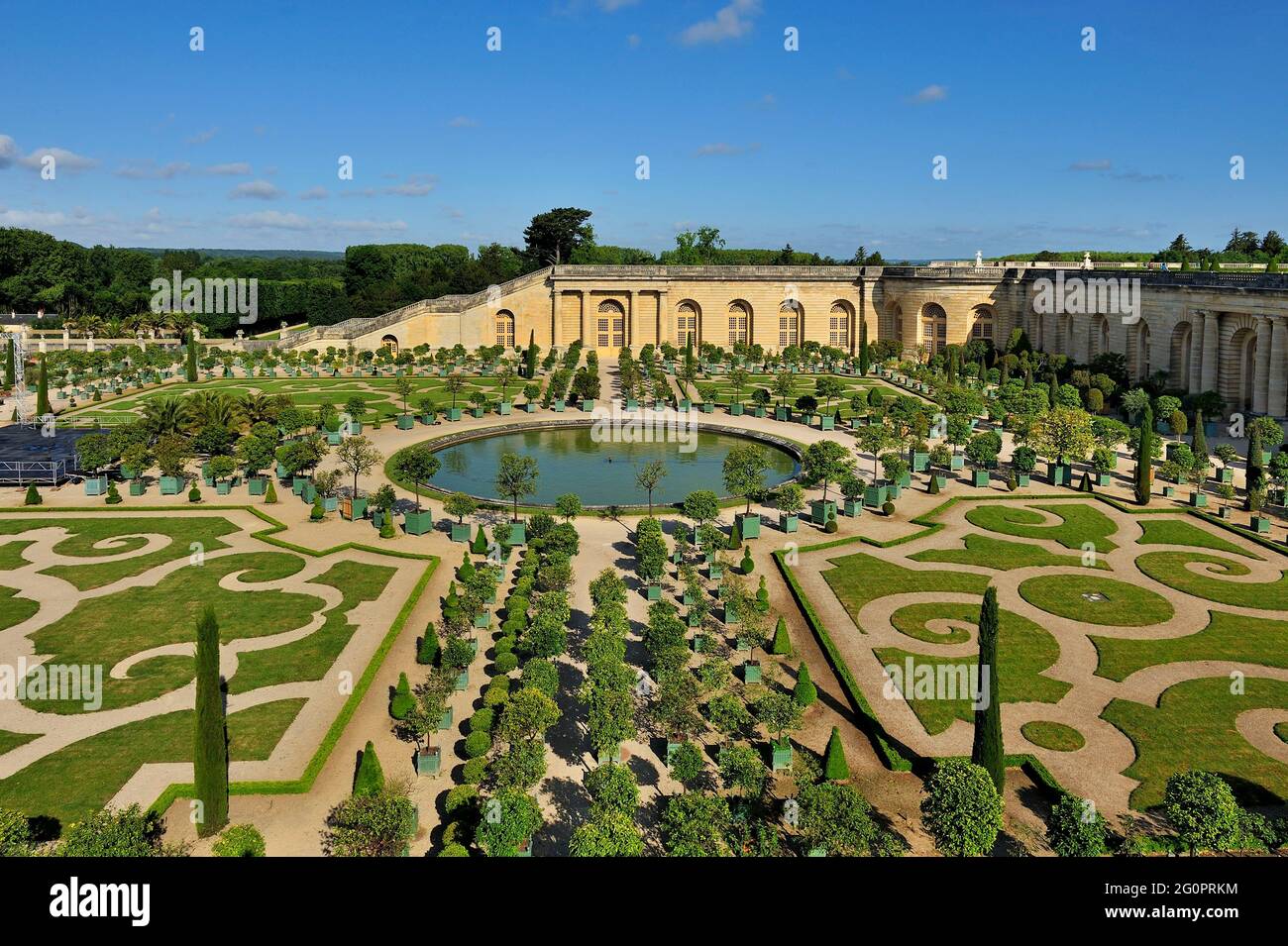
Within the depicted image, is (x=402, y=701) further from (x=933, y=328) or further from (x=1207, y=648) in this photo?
(x=933, y=328)

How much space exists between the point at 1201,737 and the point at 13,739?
28117 millimetres

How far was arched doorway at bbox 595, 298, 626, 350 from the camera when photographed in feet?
307

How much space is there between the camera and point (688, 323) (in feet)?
315

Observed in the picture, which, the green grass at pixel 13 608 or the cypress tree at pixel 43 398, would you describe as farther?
the cypress tree at pixel 43 398

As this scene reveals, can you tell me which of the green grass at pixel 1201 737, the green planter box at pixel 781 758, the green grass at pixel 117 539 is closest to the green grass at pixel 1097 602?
the green grass at pixel 1201 737

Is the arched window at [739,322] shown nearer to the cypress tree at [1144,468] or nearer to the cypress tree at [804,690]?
the cypress tree at [1144,468]

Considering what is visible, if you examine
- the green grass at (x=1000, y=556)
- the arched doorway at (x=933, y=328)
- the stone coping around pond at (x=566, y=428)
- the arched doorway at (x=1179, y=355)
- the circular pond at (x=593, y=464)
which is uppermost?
the arched doorway at (x=933, y=328)

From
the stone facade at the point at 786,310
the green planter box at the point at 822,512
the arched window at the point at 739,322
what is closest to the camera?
the green planter box at the point at 822,512

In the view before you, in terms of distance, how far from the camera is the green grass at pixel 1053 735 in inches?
894

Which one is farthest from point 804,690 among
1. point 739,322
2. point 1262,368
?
point 739,322

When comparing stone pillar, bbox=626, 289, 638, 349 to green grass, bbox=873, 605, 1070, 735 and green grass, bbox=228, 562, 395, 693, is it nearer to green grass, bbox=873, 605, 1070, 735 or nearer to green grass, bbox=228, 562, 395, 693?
green grass, bbox=228, 562, 395, 693

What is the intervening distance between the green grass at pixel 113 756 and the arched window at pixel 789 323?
77478mm

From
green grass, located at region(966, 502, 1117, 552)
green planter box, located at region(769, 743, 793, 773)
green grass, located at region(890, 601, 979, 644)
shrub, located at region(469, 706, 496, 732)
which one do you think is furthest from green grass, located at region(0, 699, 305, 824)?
green grass, located at region(966, 502, 1117, 552)
